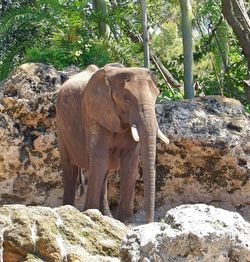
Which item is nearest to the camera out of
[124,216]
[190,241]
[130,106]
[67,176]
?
[190,241]

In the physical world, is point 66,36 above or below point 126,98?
above

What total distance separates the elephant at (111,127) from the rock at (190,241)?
120 inches

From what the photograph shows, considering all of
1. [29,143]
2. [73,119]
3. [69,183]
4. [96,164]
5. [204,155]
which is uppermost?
[73,119]

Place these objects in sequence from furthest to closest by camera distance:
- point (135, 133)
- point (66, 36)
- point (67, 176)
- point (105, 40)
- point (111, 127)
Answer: point (105, 40) → point (66, 36) → point (67, 176) → point (111, 127) → point (135, 133)

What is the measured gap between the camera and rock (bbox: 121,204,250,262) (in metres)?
4.30

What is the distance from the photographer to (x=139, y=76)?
27.1 feet

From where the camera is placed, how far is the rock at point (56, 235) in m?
4.71

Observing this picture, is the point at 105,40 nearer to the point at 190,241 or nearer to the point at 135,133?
the point at 135,133

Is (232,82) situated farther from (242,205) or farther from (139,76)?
(139,76)

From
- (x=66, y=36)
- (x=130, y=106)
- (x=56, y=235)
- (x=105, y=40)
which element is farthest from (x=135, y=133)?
(x=105, y=40)

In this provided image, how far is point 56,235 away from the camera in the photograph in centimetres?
481

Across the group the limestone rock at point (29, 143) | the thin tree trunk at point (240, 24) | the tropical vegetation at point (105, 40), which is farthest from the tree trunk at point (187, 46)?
the limestone rock at point (29, 143)

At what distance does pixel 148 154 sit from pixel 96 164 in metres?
1.02

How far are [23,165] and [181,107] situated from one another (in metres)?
2.12
